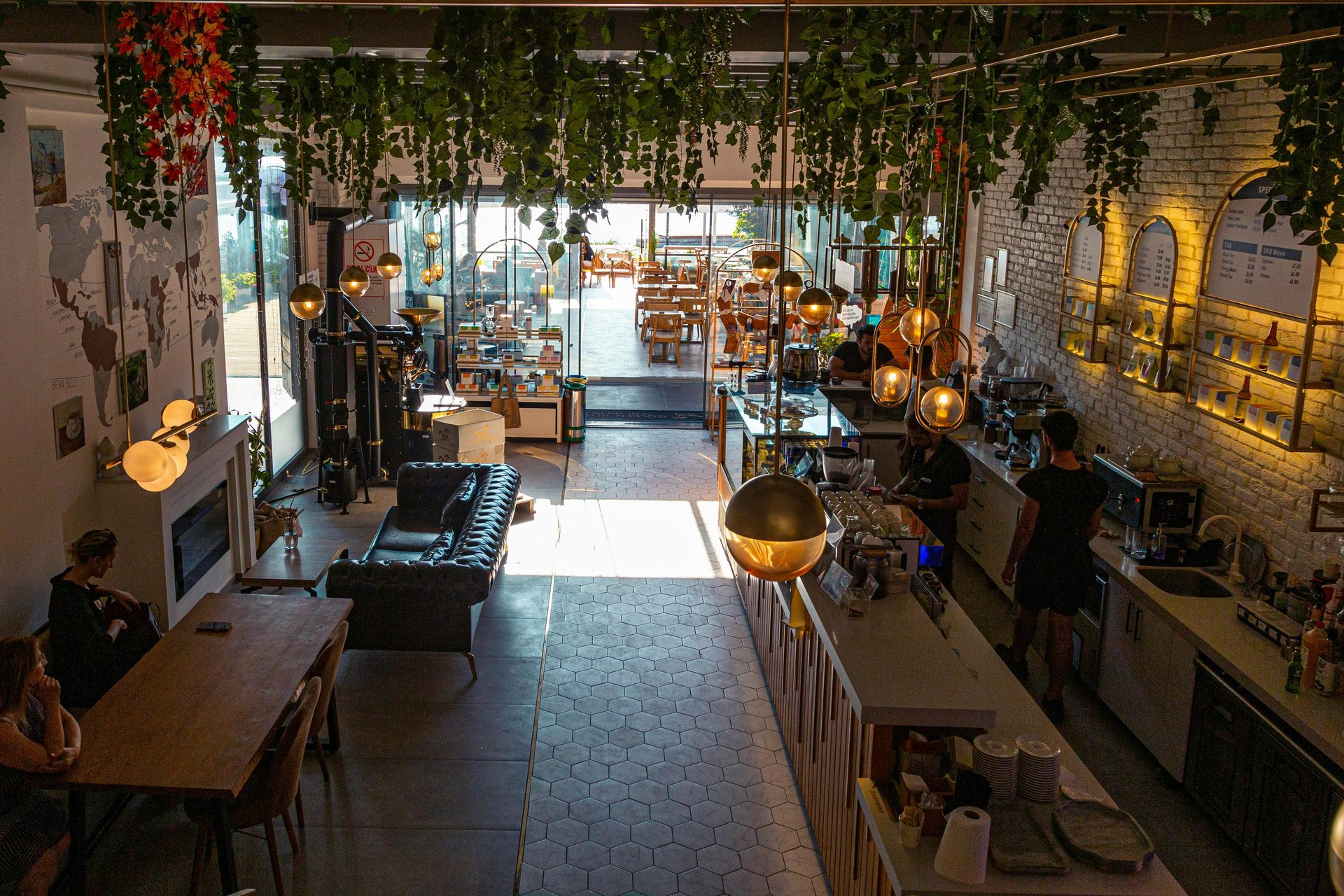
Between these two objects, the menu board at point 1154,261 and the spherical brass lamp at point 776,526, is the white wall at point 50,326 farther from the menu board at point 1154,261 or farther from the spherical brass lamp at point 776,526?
the menu board at point 1154,261

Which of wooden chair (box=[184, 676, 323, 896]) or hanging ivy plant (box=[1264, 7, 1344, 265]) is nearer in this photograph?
hanging ivy plant (box=[1264, 7, 1344, 265])

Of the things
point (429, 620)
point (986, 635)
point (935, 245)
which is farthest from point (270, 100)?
point (986, 635)

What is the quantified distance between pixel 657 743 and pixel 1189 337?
431cm

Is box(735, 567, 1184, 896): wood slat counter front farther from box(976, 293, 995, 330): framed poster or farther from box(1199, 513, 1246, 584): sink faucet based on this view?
box(976, 293, 995, 330): framed poster

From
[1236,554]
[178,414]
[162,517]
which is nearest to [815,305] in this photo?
[1236,554]

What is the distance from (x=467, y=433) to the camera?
11.0 meters

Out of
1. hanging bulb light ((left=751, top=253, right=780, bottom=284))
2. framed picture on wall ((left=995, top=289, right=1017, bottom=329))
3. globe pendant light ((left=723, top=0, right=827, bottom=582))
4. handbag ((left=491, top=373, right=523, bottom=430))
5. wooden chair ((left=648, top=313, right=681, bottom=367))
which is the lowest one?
handbag ((left=491, top=373, right=523, bottom=430))

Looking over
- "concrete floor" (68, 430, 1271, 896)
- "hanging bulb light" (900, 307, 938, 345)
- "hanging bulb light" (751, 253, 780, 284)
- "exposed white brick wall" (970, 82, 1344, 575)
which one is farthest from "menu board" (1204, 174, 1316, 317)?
"hanging bulb light" (751, 253, 780, 284)

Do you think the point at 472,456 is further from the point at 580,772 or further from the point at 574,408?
the point at 580,772

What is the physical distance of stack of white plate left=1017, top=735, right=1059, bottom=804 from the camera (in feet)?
13.6

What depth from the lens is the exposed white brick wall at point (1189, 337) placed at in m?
5.91

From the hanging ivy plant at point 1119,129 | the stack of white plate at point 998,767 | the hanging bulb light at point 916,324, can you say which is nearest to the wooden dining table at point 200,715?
the stack of white plate at point 998,767

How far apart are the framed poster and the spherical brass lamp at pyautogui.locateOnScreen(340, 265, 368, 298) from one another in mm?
6233

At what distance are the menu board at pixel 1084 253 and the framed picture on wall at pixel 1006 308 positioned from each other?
141 cm
